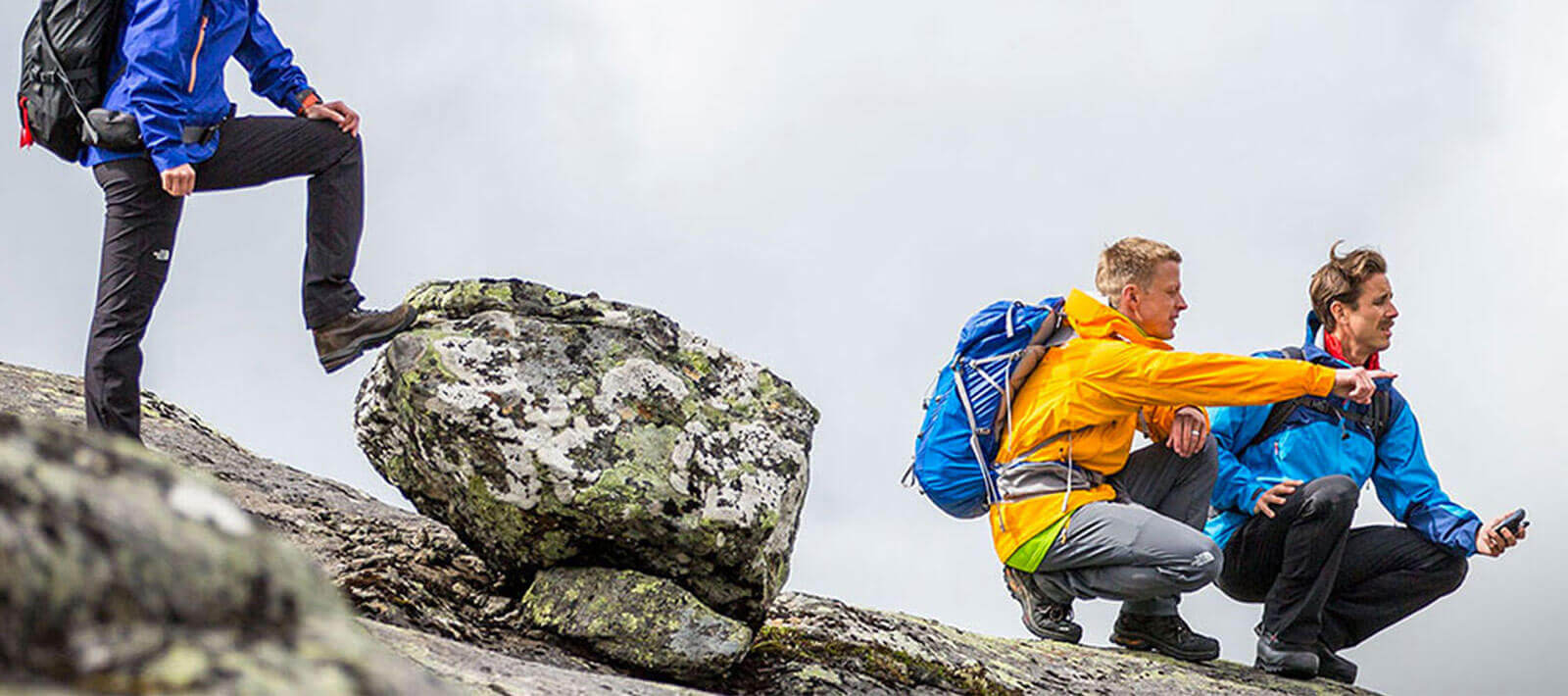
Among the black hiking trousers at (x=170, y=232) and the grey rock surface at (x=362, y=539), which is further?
the black hiking trousers at (x=170, y=232)

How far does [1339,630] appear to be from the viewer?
11352mm

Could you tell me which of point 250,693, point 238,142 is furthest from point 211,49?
point 250,693

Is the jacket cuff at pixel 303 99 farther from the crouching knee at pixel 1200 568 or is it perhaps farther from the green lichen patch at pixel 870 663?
the crouching knee at pixel 1200 568

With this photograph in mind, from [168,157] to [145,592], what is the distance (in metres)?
6.28

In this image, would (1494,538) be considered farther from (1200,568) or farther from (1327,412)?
(1200,568)

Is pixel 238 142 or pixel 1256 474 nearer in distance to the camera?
pixel 238 142

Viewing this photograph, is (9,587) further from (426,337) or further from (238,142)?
(238,142)

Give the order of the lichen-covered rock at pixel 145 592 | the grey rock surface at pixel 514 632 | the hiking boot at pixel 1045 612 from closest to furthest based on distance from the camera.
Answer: the lichen-covered rock at pixel 145 592 < the grey rock surface at pixel 514 632 < the hiking boot at pixel 1045 612

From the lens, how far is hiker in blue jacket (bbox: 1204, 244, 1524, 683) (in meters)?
10.6

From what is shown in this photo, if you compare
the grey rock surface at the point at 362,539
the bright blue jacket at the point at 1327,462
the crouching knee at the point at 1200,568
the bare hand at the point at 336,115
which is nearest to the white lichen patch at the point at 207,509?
the grey rock surface at the point at 362,539

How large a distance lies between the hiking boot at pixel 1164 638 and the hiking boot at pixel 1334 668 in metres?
0.99

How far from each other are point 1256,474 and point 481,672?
23.2 feet

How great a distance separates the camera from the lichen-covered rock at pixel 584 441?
25.9 ft

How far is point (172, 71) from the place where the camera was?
789cm
